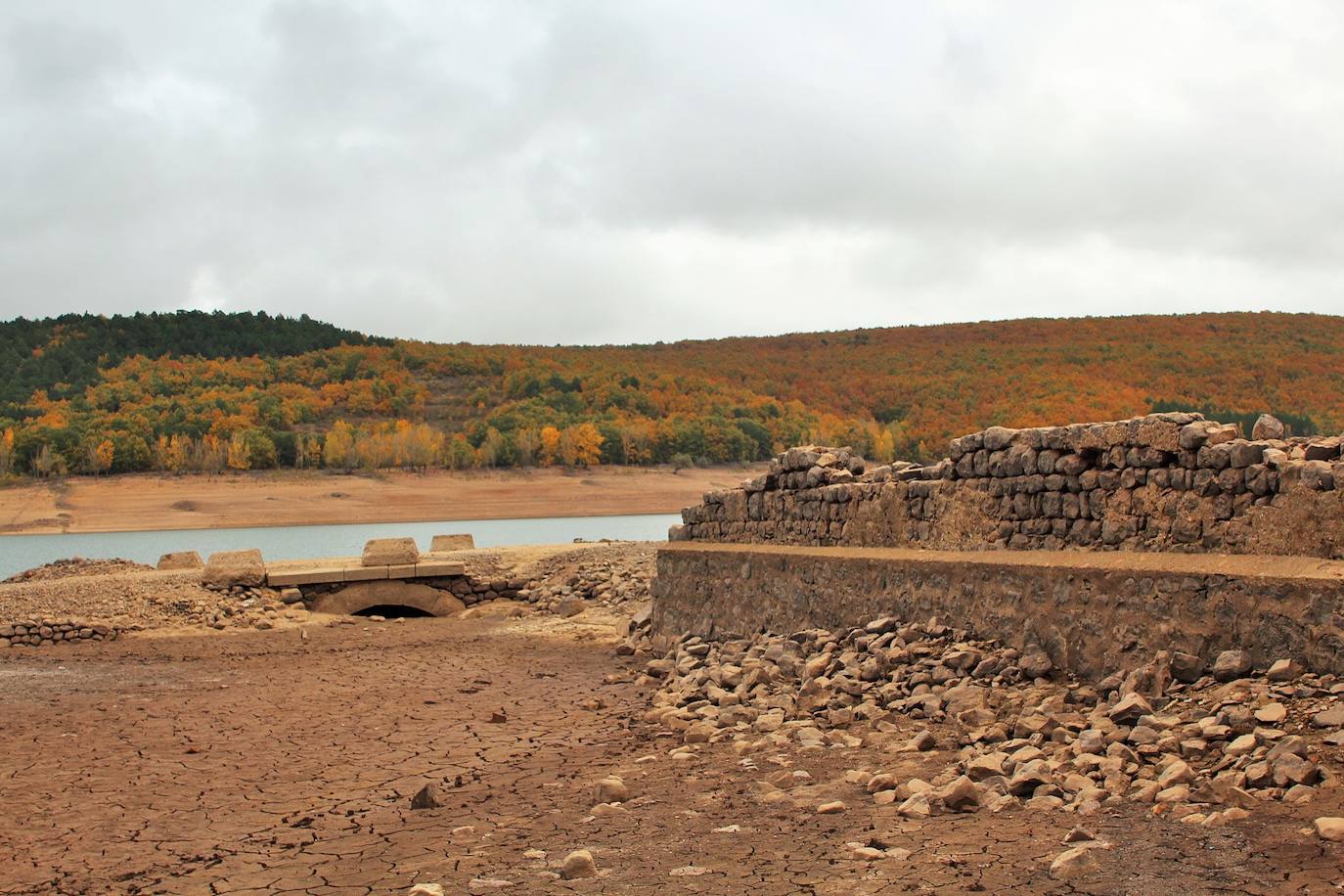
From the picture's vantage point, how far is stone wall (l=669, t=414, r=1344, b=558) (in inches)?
267

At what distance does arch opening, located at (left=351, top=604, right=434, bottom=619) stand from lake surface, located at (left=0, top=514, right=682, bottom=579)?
45.2 feet

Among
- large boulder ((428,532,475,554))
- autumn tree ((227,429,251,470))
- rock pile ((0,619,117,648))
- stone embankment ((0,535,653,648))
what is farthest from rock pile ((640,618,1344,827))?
autumn tree ((227,429,251,470))

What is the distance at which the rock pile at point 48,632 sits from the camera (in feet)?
57.2

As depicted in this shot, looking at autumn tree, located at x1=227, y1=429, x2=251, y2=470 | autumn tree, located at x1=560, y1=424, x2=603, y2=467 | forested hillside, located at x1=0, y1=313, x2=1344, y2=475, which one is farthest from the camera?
autumn tree, located at x1=560, y1=424, x2=603, y2=467

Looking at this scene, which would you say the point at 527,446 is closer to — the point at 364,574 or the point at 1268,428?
the point at 364,574

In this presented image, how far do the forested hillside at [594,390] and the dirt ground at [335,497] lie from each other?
1929 millimetres

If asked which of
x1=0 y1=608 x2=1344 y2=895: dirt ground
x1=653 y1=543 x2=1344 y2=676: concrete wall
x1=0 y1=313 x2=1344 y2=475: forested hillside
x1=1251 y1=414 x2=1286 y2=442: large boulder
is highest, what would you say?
x1=0 y1=313 x2=1344 y2=475: forested hillside

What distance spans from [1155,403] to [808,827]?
45.1m

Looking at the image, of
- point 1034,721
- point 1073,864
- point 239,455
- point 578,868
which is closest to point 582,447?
point 239,455

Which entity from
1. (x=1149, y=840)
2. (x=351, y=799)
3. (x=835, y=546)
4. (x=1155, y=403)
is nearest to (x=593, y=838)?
(x=351, y=799)

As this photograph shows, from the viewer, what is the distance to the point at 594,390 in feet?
244

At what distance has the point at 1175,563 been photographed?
23.2ft

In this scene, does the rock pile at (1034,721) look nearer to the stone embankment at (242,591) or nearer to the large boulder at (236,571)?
the stone embankment at (242,591)

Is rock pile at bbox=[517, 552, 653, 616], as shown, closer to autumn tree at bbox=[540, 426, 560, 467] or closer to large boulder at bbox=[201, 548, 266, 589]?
large boulder at bbox=[201, 548, 266, 589]
